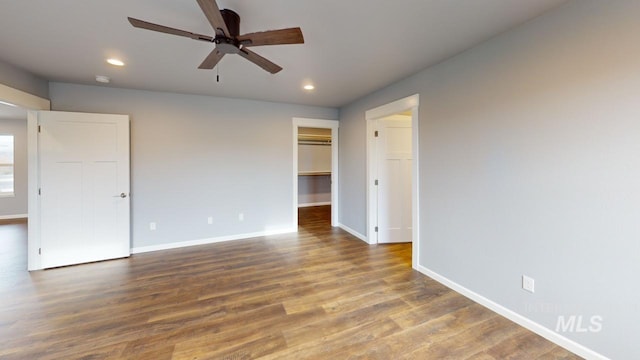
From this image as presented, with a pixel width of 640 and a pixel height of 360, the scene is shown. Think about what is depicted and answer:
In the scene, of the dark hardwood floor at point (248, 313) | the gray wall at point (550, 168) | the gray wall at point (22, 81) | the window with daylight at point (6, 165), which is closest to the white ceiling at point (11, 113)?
the window with daylight at point (6, 165)

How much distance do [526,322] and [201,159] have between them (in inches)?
179

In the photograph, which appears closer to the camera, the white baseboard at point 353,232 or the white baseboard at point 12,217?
the white baseboard at point 353,232

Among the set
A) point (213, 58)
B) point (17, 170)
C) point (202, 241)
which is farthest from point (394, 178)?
point (17, 170)

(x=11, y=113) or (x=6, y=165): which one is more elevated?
(x=11, y=113)

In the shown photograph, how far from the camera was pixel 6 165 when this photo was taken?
623 cm

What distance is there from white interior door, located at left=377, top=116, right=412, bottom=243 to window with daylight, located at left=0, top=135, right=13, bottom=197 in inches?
353

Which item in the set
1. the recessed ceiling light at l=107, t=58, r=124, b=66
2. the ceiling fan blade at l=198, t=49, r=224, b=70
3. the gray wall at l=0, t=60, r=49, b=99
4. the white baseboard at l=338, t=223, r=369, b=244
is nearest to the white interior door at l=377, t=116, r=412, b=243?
the white baseboard at l=338, t=223, r=369, b=244

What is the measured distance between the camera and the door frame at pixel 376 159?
3154 mm

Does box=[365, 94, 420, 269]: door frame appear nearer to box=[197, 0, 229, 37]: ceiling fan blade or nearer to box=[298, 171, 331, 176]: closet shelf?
box=[197, 0, 229, 37]: ceiling fan blade

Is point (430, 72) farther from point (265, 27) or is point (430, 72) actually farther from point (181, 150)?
point (181, 150)

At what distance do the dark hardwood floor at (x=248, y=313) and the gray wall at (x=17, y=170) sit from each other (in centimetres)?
419

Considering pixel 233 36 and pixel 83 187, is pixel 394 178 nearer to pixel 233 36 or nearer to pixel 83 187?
pixel 233 36

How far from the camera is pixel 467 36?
2.21 meters

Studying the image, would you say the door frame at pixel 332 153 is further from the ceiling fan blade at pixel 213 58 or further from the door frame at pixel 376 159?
the ceiling fan blade at pixel 213 58
